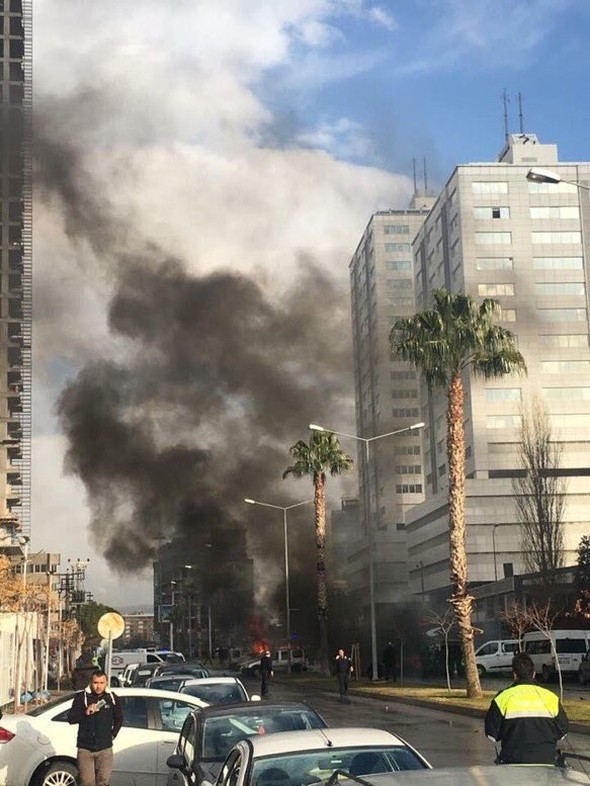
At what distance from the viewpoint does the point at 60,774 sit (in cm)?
1259

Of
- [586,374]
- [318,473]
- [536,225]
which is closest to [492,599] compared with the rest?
[318,473]

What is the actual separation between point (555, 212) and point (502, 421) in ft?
68.1

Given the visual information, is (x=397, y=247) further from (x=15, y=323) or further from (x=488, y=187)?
(x=15, y=323)

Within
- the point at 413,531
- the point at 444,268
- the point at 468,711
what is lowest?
the point at 468,711

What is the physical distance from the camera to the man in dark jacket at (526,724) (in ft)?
26.2

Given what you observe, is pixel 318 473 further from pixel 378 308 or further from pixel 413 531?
pixel 378 308

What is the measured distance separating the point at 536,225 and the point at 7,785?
3641 inches

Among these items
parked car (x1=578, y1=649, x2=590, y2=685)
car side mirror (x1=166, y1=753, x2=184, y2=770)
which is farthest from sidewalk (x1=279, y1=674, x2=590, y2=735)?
car side mirror (x1=166, y1=753, x2=184, y2=770)

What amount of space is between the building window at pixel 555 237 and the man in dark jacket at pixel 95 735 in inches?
3655

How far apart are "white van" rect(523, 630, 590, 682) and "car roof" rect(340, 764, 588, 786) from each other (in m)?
40.1

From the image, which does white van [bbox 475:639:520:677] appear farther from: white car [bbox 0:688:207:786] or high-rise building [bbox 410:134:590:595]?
high-rise building [bbox 410:134:590:595]

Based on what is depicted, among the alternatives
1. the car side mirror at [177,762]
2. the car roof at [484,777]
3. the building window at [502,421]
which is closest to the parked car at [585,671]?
the car side mirror at [177,762]

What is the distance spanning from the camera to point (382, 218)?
139 m

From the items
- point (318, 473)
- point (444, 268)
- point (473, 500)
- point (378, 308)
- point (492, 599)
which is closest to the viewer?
point (318, 473)
